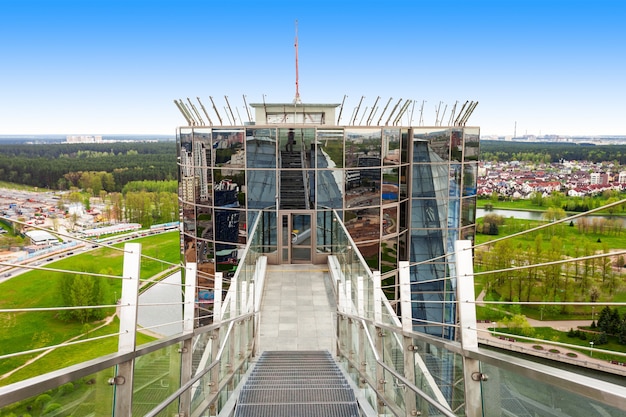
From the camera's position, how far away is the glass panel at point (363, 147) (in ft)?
45.4

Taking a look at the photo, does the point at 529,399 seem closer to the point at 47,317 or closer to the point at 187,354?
the point at 187,354

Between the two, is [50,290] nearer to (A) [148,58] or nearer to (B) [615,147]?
(A) [148,58]

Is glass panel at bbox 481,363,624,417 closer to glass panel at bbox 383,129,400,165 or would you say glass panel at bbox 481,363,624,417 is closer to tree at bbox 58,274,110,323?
glass panel at bbox 383,129,400,165

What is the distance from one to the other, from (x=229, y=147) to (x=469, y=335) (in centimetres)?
1191

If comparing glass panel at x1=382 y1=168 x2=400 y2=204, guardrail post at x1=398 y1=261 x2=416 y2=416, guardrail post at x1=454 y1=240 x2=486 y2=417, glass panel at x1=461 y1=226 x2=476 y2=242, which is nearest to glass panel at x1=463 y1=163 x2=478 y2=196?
glass panel at x1=461 y1=226 x2=476 y2=242

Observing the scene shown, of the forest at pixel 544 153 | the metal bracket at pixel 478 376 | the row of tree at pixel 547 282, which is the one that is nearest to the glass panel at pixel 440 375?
the metal bracket at pixel 478 376

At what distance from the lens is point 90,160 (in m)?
106

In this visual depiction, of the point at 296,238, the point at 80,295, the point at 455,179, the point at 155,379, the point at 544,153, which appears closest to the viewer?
the point at 155,379

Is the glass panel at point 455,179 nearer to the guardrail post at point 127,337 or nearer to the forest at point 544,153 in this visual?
the guardrail post at point 127,337

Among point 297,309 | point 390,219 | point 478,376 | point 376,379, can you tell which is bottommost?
point 297,309

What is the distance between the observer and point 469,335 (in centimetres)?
250

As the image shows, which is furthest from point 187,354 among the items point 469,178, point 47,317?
point 47,317

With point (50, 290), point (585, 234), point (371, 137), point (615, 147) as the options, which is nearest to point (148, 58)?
point (50, 290)

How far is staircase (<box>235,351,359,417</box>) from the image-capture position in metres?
4.75
